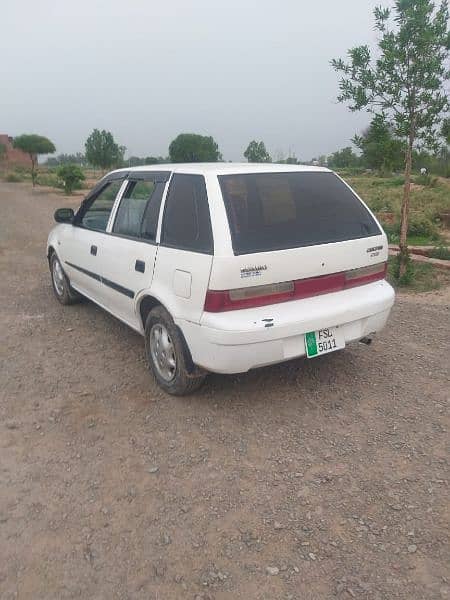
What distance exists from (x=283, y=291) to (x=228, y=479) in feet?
3.85

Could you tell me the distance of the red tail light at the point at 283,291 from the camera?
2906 mm

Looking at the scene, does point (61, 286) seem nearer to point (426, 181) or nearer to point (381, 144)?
point (381, 144)

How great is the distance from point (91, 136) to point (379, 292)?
40.3m

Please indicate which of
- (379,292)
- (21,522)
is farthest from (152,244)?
(21,522)

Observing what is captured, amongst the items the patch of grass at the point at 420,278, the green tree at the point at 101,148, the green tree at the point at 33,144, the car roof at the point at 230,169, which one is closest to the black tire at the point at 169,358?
the car roof at the point at 230,169

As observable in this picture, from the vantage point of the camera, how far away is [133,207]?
3.94 metres

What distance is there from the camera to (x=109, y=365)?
4.11m

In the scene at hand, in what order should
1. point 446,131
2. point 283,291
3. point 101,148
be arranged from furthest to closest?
point 101,148 < point 446,131 < point 283,291

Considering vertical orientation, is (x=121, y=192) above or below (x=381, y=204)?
below

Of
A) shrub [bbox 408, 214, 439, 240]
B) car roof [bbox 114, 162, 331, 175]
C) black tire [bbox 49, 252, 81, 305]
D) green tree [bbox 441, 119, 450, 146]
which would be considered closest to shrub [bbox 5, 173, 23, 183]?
shrub [bbox 408, 214, 439, 240]

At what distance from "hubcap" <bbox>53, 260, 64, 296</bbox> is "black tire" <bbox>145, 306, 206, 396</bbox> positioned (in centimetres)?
237

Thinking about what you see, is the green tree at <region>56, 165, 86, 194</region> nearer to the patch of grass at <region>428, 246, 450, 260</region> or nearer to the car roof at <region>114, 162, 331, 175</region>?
the patch of grass at <region>428, 246, 450, 260</region>

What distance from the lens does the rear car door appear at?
9.77 ft

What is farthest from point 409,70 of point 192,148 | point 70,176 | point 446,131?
point 192,148
